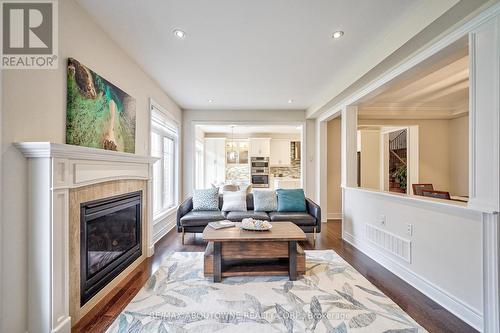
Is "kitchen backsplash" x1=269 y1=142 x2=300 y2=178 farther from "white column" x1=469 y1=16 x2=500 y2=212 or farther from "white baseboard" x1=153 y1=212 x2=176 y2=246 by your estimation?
"white column" x1=469 y1=16 x2=500 y2=212

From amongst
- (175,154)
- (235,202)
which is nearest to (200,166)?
(175,154)

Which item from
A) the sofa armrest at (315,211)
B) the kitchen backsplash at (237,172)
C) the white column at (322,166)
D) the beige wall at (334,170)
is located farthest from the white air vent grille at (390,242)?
the kitchen backsplash at (237,172)

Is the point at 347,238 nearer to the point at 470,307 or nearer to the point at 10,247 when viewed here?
the point at 470,307

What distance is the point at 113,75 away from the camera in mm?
2445

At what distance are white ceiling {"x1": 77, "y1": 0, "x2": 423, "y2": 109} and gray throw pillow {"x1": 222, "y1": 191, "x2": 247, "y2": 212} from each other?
1978 mm

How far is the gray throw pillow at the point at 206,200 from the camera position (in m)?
4.05

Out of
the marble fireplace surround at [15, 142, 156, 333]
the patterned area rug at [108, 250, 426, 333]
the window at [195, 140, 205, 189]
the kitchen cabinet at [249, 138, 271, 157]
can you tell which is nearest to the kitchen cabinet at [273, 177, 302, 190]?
the kitchen cabinet at [249, 138, 271, 157]

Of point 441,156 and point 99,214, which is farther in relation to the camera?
point 441,156

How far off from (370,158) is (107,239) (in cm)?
579

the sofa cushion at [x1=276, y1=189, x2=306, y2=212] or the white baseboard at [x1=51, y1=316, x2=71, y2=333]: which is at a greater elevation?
the sofa cushion at [x1=276, y1=189, x2=306, y2=212]

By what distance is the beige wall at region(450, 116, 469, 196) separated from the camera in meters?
4.77

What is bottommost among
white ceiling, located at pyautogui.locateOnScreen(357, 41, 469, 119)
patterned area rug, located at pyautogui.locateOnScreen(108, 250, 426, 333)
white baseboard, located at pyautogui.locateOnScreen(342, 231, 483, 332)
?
patterned area rug, located at pyautogui.locateOnScreen(108, 250, 426, 333)

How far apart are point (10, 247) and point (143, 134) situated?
2.04m

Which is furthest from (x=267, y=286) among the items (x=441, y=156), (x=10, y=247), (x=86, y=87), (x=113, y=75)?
(x=441, y=156)
